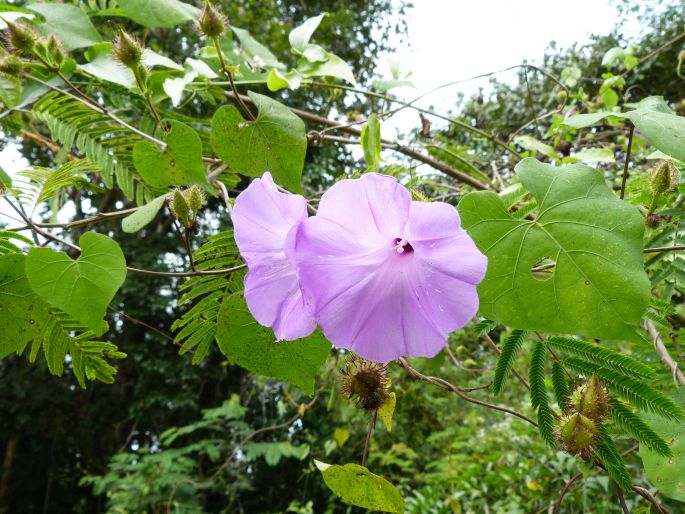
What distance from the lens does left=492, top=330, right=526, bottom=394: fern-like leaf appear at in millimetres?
675

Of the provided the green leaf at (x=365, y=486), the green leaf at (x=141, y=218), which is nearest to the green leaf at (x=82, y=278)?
the green leaf at (x=141, y=218)

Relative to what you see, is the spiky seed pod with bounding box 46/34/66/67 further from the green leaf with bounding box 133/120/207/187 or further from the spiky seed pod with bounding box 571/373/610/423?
the spiky seed pod with bounding box 571/373/610/423

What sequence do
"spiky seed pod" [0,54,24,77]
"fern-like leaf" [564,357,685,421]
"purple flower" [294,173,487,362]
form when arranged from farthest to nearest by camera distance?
"spiky seed pod" [0,54,24,77] < "fern-like leaf" [564,357,685,421] < "purple flower" [294,173,487,362]

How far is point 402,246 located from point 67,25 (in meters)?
0.96

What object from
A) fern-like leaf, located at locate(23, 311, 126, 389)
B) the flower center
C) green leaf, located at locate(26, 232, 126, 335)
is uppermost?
the flower center

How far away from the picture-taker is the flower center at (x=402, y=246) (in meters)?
0.51

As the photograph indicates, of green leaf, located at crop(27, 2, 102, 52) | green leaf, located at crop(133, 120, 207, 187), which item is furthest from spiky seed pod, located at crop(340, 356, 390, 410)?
green leaf, located at crop(27, 2, 102, 52)

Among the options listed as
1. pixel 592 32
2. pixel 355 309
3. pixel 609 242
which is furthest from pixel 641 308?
pixel 592 32

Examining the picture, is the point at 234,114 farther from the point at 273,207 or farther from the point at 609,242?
the point at 609,242

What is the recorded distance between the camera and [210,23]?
2.71 feet

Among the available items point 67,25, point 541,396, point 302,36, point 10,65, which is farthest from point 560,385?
point 67,25

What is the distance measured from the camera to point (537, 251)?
1.73 ft

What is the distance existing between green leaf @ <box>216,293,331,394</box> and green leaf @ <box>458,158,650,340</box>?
0.25 m

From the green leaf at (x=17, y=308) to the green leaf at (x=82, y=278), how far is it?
0.28 feet
